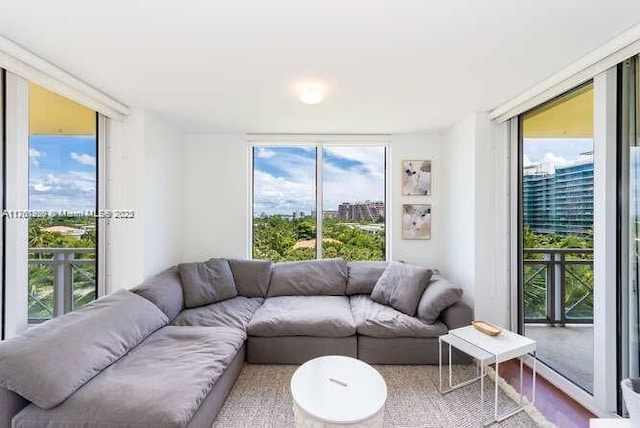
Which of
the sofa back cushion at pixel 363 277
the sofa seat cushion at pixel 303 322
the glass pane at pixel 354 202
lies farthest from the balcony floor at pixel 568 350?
the glass pane at pixel 354 202

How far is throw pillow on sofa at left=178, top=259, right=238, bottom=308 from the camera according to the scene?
3203 millimetres

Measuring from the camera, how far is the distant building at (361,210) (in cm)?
418

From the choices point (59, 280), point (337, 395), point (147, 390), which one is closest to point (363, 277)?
point (337, 395)

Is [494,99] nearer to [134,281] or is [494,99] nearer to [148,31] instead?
[148,31]

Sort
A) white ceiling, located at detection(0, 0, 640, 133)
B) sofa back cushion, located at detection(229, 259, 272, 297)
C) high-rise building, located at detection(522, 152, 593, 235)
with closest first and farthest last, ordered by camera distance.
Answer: white ceiling, located at detection(0, 0, 640, 133), high-rise building, located at detection(522, 152, 593, 235), sofa back cushion, located at detection(229, 259, 272, 297)

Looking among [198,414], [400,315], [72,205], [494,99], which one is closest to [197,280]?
[72,205]

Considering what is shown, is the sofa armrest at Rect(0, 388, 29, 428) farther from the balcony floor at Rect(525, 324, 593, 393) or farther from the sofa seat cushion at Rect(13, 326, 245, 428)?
the balcony floor at Rect(525, 324, 593, 393)

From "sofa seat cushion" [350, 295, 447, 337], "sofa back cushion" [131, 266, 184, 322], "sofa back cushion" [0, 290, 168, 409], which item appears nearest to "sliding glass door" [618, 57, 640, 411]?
"sofa seat cushion" [350, 295, 447, 337]

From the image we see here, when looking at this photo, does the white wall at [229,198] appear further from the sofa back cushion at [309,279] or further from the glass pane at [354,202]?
the sofa back cushion at [309,279]

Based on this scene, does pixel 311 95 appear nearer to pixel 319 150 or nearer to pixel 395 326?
pixel 319 150

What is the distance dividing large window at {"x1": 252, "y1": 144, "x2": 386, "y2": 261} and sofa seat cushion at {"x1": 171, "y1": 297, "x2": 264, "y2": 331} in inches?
38.6

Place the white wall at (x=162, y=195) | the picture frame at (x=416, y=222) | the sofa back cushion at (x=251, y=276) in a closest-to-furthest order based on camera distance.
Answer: the white wall at (x=162, y=195) → the sofa back cushion at (x=251, y=276) → the picture frame at (x=416, y=222)

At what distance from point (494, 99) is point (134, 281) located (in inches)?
148

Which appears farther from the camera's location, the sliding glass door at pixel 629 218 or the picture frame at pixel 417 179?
the picture frame at pixel 417 179
